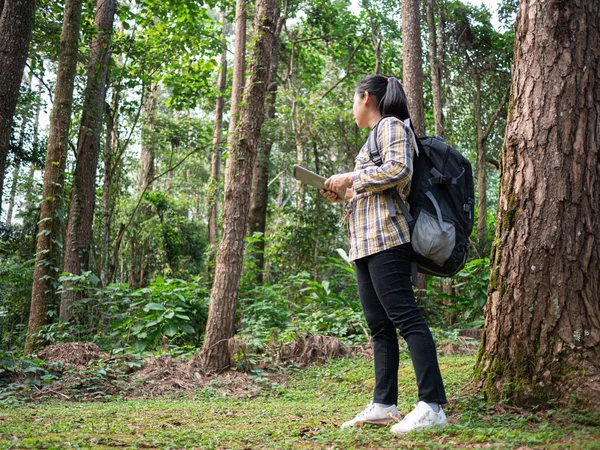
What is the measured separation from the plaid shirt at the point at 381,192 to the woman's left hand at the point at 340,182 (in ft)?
0.19

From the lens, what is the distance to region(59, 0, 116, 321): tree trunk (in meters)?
9.49

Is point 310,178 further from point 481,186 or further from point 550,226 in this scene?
point 481,186

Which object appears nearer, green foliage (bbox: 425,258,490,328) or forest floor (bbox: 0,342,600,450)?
forest floor (bbox: 0,342,600,450)

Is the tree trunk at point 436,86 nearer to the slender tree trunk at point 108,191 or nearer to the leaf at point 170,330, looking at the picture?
the slender tree trunk at point 108,191

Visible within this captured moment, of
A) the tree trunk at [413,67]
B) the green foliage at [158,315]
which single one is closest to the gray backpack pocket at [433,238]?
the green foliage at [158,315]

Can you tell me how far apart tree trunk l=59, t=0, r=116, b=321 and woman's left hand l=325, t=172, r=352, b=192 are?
7311 mm

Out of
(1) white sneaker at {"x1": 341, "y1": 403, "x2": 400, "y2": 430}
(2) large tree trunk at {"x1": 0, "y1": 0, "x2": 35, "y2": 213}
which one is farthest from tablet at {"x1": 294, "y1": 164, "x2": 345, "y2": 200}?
(2) large tree trunk at {"x1": 0, "y1": 0, "x2": 35, "y2": 213}

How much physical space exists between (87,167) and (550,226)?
28.1 feet

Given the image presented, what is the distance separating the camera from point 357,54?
18266 mm

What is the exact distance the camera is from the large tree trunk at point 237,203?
666 cm

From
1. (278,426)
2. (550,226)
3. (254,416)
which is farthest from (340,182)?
(254,416)

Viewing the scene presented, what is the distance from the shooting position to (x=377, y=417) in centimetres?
315

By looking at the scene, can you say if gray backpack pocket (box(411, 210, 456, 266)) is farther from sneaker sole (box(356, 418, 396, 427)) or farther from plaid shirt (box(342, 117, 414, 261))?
sneaker sole (box(356, 418, 396, 427))

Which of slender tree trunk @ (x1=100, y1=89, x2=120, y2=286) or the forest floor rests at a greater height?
slender tree trunk @ (x1=100, y1=89, x2=120, y2=286)
